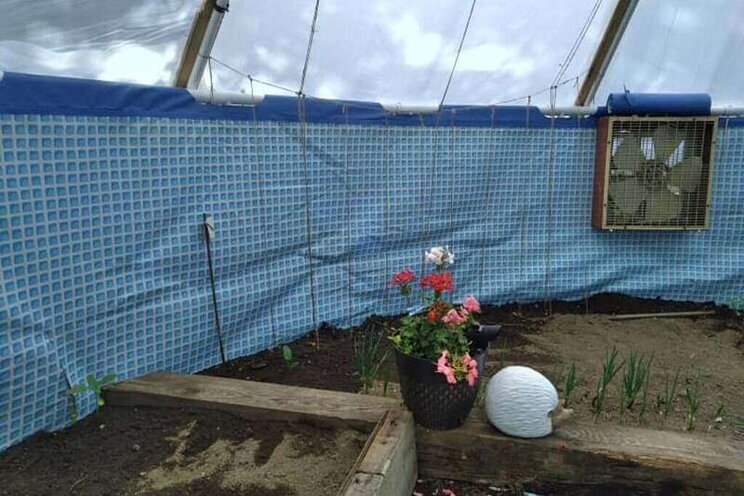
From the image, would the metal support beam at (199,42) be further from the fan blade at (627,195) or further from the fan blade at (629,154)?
the fan blade at (627,195)

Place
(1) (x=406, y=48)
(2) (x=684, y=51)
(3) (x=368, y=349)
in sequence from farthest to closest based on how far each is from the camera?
(2) (x=684, y=51)
(1) (x=406, y=48)
(3) (x=368, y=349)

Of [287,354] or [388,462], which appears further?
[287,354]

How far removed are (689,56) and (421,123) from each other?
219 cm

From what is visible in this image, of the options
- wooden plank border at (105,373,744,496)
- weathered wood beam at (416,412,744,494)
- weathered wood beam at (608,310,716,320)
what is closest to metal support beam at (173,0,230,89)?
wooden plank border at (105,373,744,496)

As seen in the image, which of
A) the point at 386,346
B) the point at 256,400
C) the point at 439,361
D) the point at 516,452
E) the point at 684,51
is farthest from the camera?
the point at 684,51

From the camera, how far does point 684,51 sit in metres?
4.33

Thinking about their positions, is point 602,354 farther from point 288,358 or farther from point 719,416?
point 288,358

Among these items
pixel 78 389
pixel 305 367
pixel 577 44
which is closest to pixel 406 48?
pixel 577 44

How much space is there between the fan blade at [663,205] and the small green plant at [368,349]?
218 cm

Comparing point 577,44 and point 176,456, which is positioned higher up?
point 577,44

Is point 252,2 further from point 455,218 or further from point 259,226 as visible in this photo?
point 455,218

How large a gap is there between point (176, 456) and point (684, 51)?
4.41 meters

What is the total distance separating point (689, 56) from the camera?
14.2ft

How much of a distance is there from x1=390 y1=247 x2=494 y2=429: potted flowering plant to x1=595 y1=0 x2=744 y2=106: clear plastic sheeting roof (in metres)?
3.12
